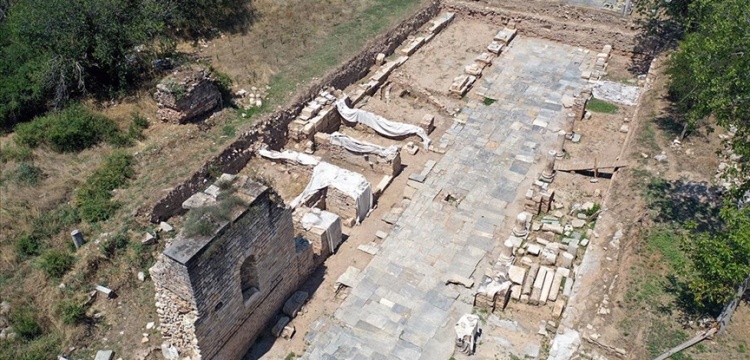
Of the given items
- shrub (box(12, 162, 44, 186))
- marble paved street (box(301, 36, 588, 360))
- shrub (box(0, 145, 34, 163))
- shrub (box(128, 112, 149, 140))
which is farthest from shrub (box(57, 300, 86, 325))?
shrub (box(128, 112, 149, 140))

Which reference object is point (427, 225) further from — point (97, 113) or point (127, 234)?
point (97, 113)

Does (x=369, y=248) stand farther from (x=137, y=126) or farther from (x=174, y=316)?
(x=137, y=126)

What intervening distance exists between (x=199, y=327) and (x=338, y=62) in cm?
1349

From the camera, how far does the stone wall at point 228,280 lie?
11.5m

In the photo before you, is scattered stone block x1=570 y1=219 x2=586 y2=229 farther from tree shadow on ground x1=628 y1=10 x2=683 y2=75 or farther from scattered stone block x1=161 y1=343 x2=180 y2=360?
scattered stone block x1=161 y1=343 x2=180 y2=360

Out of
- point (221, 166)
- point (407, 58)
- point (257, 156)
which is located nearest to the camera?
point (221, 166)

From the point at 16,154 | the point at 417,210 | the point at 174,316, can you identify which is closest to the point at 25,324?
the point at 174,316

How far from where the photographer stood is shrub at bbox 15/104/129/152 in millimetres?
18031

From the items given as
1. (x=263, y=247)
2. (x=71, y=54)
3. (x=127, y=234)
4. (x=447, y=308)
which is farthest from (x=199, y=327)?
(x=71, y=54)

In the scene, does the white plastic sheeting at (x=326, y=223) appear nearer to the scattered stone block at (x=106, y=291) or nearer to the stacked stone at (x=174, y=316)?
the stacked stone at (x=174, y=316)

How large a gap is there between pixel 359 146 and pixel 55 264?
363 inches

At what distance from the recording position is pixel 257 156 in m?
19.6

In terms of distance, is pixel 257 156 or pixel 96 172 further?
pixel 257 156


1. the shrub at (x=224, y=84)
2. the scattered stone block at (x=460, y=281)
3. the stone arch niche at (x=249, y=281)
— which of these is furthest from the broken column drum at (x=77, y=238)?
the scattered stone block at (x=460, y=281)
